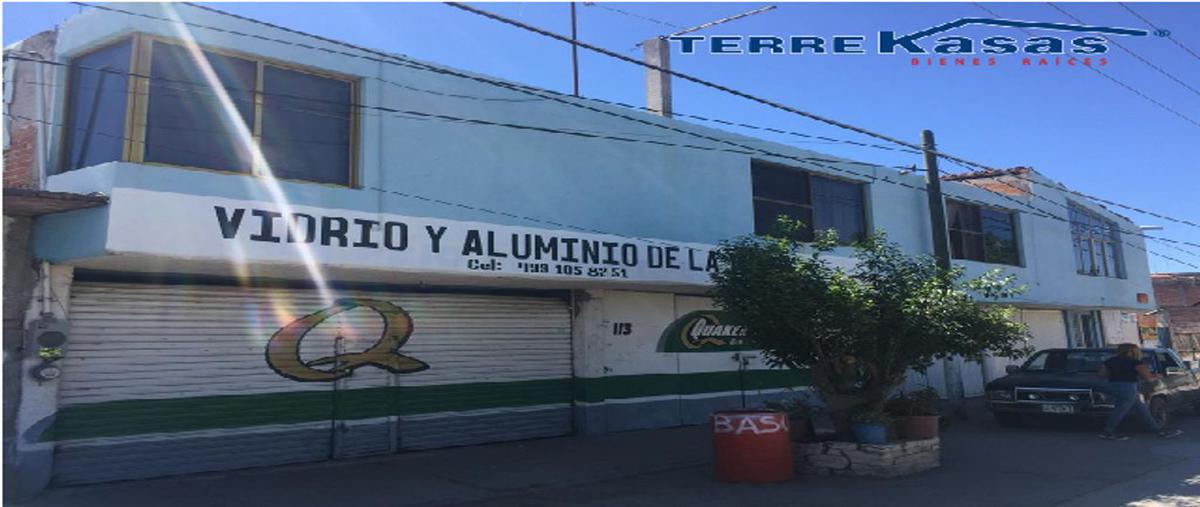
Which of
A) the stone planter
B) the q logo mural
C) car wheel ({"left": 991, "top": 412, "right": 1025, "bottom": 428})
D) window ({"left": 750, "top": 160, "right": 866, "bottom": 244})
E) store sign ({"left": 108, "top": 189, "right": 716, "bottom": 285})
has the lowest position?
car wheel ({"left": 991, "top": 412, "right": 1025, "bottom": 428})

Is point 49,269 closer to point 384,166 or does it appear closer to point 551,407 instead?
point 384,166

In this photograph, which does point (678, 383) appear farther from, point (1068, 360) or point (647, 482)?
point (1068, 360)

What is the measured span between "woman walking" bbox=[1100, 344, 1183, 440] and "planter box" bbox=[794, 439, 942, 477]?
14.0 ft

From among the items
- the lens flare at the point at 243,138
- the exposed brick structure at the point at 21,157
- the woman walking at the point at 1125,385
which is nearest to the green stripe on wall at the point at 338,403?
the lens flare at the point at 243,138

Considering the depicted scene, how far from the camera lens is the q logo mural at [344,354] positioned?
10070mm

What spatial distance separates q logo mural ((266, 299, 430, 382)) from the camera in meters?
10.1

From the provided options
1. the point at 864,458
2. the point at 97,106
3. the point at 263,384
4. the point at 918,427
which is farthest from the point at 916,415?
the point at 97,106

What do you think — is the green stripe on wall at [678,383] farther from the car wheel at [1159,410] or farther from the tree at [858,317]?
the car wheel at [1159,410]

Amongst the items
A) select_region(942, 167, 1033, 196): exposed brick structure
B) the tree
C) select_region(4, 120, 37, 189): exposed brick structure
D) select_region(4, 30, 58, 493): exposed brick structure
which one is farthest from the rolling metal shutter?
select_region(942, 167, 1033, 196): exposed brick structure

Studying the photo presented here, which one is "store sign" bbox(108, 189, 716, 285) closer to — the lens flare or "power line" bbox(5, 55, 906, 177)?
the lens flare

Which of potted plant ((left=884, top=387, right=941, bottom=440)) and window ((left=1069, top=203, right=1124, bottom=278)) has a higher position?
window ((left=1069, top=203, right=1124, bottom=278))

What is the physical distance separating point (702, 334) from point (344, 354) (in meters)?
6.52

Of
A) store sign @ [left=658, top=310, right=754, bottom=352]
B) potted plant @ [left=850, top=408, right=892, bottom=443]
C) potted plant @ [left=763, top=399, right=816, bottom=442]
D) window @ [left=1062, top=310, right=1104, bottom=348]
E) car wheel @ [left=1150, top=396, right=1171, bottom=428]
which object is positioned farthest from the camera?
window @ [left=1062, top=310, right=1104, bottom=348]

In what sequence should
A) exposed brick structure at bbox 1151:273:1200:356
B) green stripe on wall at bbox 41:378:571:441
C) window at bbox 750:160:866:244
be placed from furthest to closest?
exposed brick structure at bbox 1151:273:1200:356 → window at bbox 750:160:866:244 → green stripe on wall at bbox 41:378:571:441
